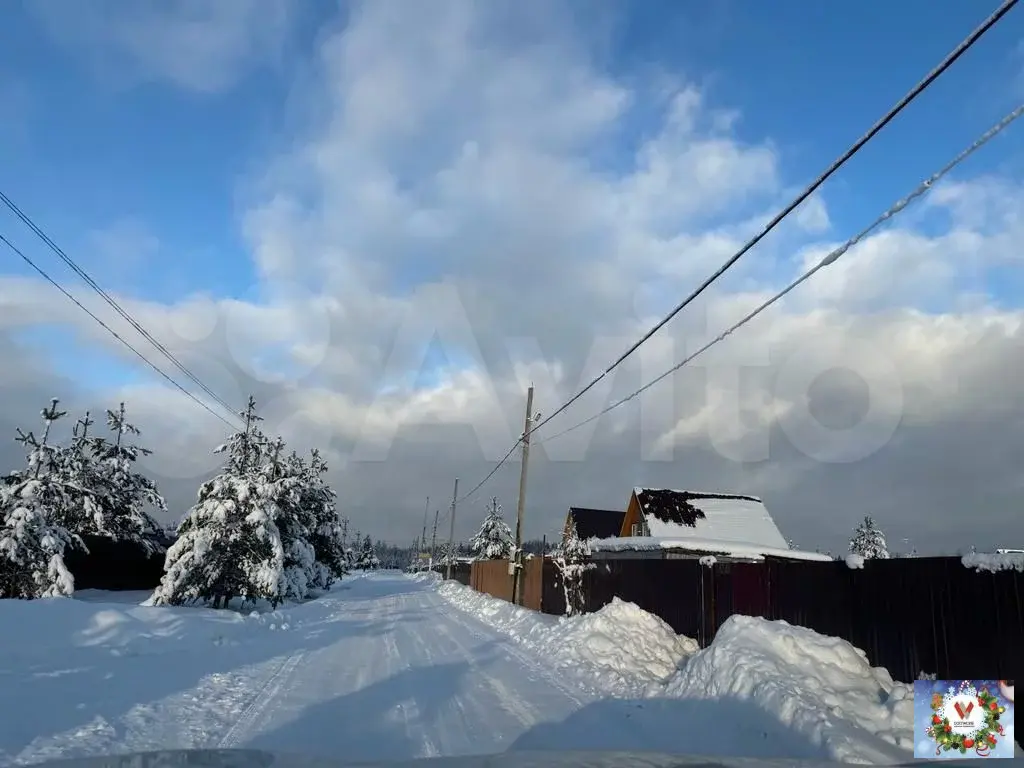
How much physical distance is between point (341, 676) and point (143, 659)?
3468 mm

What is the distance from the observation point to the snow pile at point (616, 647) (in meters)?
11.5

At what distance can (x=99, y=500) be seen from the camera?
1453 inches

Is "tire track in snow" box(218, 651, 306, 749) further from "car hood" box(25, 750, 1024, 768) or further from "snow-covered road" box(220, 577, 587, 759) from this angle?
"car hood" box(25, 750, 1024, 768)

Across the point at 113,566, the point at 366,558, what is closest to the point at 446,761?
the point at 113,566

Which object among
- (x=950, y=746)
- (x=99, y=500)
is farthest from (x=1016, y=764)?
(x=99, y=500)

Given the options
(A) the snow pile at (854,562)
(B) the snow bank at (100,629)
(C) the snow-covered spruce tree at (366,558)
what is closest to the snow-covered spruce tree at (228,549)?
(B) the snow bank at (100,629)

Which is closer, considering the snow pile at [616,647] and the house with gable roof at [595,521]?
the snow pile at [616,647]

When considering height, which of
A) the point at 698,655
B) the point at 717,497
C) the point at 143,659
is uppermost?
the point at 717,497

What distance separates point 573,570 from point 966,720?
16.5 meters

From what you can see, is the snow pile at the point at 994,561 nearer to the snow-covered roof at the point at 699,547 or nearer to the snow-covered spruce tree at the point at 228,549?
the snow-covered spruce tree at the point at 228,549

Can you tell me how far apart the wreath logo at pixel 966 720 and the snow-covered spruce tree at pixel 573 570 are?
49.2 feet

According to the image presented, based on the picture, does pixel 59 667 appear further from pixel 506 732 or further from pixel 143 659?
pixel 506 732

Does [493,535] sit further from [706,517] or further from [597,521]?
[706,517]

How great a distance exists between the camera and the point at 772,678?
8648 millimetres
